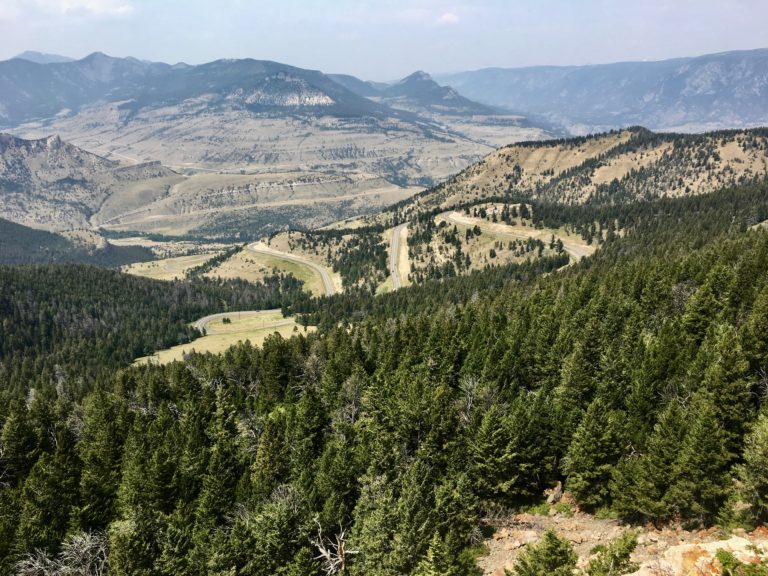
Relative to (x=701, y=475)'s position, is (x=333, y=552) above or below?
below

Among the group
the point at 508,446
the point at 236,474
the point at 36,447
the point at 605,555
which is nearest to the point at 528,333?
the point at 508,446

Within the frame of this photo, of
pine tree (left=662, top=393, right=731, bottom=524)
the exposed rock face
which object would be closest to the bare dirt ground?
the exposed rock face

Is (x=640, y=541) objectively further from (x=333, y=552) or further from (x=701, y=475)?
(x=333, y=552)

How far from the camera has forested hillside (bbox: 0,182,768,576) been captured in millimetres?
51631

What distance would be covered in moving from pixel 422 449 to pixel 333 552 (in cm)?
1681

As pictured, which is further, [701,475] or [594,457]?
[594,457]

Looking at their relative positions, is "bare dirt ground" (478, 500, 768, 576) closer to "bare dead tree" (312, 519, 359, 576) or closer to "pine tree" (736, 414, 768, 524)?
"pine tree" (736, 414, 768, 524)

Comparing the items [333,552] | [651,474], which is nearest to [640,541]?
[651,474]

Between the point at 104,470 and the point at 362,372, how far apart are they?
48.3 metres

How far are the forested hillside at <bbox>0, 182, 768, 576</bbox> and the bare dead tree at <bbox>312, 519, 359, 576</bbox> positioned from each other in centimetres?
42

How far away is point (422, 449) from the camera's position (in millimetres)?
67562

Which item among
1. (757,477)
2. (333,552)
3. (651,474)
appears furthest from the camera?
(333,552)

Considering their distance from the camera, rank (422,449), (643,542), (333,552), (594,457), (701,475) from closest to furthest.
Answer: (643,542), (701,475), (594,457), (333,552), (422,449)

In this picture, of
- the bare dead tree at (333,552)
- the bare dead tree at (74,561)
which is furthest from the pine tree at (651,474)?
the bare dead tree at (74,561)
